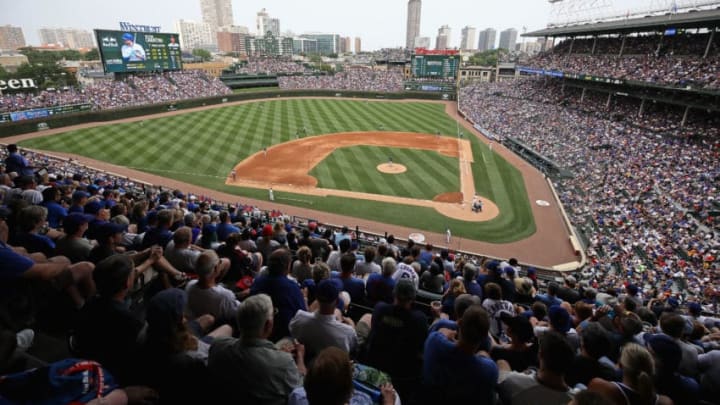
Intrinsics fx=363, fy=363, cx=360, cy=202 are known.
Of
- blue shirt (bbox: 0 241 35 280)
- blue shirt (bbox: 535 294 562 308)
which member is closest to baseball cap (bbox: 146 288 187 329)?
blue shirt (bbox: 0 241 35 280)

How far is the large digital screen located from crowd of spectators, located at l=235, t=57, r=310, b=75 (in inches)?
789

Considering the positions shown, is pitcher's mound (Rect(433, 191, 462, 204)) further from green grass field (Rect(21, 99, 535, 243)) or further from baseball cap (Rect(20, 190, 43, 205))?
baseball cap (Rect(20, 190, 43, 205))

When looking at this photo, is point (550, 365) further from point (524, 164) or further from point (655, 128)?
point (655, 128)

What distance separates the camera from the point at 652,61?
1415 inches

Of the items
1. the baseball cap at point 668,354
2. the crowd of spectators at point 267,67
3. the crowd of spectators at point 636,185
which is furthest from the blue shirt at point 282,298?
the crowd of spectators at point 267,67

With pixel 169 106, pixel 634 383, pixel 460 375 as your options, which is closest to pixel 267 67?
pixel 169 106

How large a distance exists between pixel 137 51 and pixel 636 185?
197 feet

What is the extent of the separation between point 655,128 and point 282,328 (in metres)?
39.0

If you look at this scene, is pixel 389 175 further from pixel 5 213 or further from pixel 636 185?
pixel 5 213

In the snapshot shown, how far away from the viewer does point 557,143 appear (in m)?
35.3

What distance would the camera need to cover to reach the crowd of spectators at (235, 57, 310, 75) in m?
76.6

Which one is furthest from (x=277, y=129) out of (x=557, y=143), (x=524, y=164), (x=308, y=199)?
(x=557, y=143)

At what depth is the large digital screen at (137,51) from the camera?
48.0 meters

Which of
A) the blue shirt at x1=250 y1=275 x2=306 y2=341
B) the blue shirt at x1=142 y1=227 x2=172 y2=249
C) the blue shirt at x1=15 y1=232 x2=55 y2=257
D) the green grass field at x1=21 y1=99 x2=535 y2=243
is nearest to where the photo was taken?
the blue shirt at x1=250 y1=275 x2=306 y2=341
